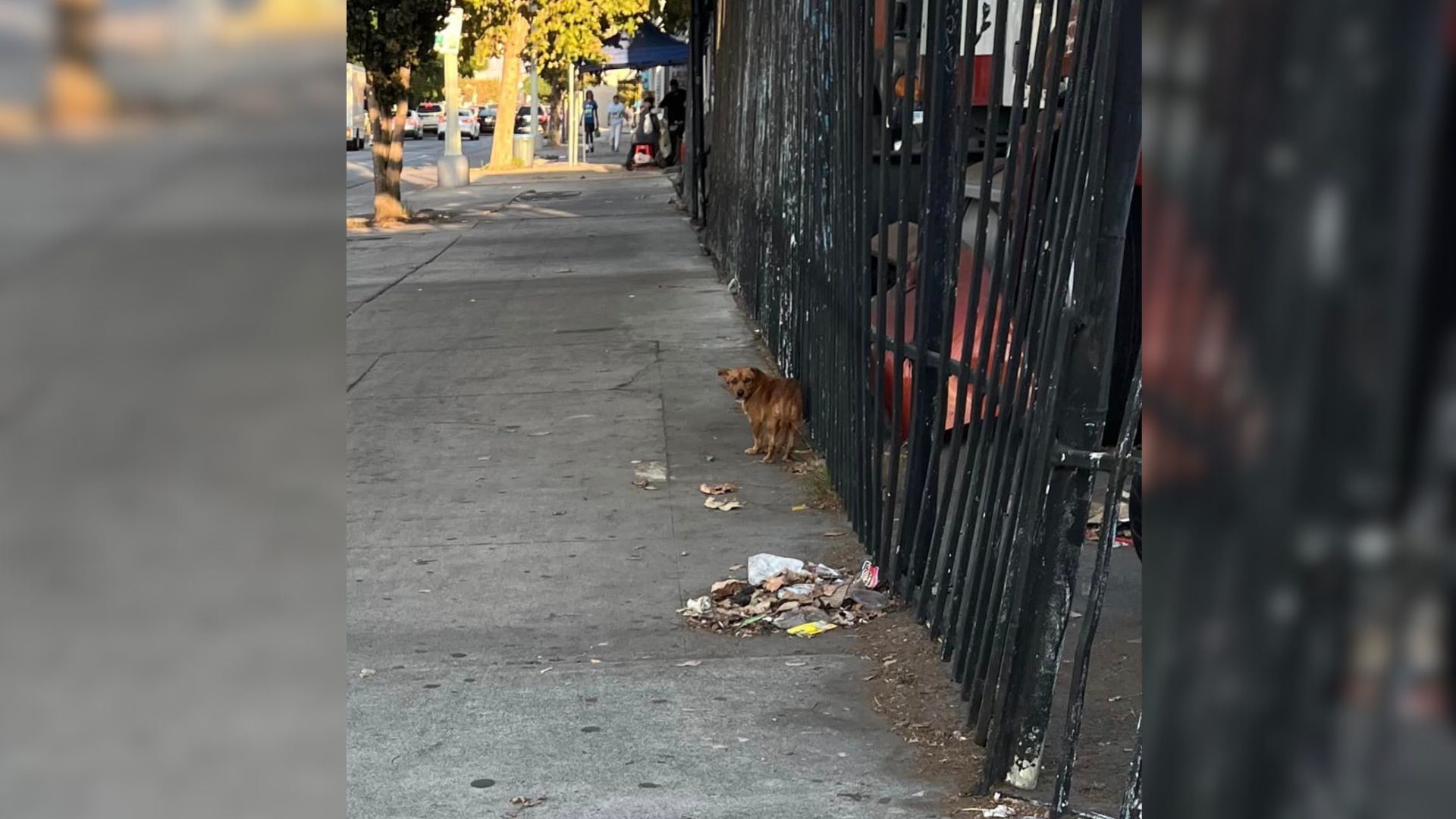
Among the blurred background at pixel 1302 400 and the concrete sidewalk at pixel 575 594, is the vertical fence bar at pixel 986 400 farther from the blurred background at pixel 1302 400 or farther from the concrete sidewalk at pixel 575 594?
the blurred background at pixel 1302 400

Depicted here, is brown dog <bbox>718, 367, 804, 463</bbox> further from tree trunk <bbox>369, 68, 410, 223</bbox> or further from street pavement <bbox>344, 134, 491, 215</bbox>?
tree trunk <bbox>369, 68, 410, 223</bbox>

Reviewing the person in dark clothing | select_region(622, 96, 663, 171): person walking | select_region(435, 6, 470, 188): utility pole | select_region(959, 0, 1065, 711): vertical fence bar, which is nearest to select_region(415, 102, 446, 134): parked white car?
select_region(622, 96, 663, 171): person walking

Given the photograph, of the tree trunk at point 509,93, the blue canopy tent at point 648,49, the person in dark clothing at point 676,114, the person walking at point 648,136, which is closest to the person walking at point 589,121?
the tree trunk at point 509,93

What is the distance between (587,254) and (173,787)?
16930 millimetres

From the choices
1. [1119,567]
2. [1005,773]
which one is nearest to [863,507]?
[1119,567]

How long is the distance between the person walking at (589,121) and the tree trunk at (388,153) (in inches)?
1090

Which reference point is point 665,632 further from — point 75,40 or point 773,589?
point 75,40

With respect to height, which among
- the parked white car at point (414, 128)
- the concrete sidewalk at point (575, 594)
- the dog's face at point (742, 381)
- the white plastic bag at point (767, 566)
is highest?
the parked white car at point (414, 128)

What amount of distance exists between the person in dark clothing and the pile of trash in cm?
2883

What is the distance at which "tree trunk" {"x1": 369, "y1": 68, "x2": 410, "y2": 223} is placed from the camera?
22.7 m

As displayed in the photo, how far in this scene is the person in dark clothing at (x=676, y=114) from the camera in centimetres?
3466

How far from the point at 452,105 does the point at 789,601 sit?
26.3m

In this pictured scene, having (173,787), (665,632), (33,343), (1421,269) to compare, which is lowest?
(665,632)

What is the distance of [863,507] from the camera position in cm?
616
